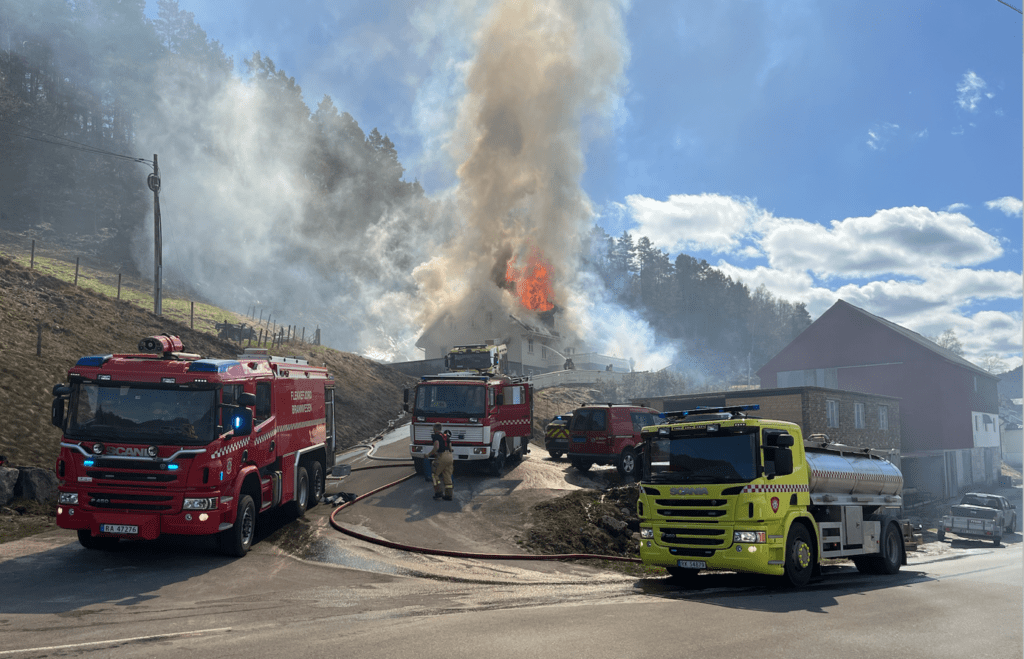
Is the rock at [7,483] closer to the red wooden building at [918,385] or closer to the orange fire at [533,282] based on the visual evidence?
the orange fire at [533,282]

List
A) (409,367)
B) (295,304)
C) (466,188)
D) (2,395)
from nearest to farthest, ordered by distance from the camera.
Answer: (2,395) < (409,367) < (466,188) < (295,304)

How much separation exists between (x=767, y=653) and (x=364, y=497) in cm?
1271

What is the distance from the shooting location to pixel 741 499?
414 inches

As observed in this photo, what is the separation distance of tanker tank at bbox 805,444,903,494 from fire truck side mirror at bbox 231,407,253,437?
9.75 metres

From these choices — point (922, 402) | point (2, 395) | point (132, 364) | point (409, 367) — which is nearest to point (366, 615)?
point (132, 364)

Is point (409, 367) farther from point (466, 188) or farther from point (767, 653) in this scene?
point (767, 653)

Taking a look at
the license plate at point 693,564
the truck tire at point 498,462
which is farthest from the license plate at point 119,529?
the truck tire at point 498,462

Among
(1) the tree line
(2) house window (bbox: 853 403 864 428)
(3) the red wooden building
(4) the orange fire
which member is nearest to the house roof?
(3) the red wooden building

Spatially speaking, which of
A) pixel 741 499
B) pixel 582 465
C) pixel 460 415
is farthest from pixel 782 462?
pixel 582 465

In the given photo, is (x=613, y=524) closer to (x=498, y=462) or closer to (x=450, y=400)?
(x=498, y=462)

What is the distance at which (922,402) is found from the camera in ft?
168

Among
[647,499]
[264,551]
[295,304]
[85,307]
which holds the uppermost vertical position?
[295,304]

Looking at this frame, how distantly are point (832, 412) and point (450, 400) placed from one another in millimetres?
27757

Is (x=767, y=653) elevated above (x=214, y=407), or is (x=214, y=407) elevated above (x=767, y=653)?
(x=214, y=407)
